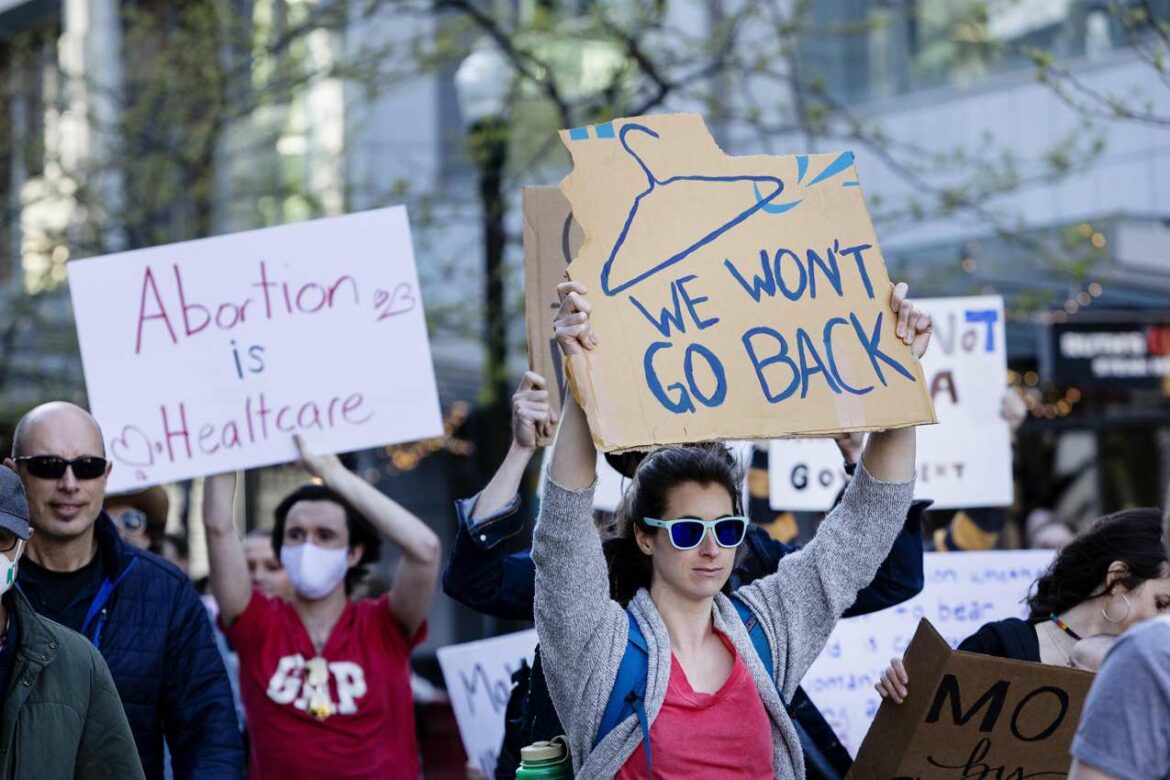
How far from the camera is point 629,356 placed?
3719 mm

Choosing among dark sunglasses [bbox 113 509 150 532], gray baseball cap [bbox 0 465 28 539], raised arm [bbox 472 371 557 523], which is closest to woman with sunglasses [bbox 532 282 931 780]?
raised arm [bbox 472 371 557 523]

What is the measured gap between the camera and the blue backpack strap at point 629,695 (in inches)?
140

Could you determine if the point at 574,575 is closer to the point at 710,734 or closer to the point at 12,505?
the point at 710,734

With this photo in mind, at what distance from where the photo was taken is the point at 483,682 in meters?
6.47

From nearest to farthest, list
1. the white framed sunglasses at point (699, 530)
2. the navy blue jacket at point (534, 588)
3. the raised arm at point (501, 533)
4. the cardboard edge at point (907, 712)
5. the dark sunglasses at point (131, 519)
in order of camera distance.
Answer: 1. the white framed sunglasses at point (699, 530)
2. the cardboard edge at point (907, 712)
3. the navy blue jacket at point (534, 588)
4. the raised arm at point (501, 533)
5. the dark sunglasses at point (131, 519)

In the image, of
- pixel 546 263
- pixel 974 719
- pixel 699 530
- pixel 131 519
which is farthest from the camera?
pixel 131 519

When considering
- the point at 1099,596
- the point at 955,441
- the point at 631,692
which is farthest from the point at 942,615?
the point at 631,692

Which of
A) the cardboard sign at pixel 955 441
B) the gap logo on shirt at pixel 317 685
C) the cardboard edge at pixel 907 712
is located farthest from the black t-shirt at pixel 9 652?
the cardboard sign at pixel 955 441

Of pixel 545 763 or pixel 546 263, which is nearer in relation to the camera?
pixel 545 763

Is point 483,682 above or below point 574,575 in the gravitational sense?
below

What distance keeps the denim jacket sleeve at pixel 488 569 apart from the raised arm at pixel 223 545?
1180 millimetres

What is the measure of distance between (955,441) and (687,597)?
9.89ft

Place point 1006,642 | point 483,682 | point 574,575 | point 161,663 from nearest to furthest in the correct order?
point 574,575 < point 1006,642 < point 161,663 < point 483,682

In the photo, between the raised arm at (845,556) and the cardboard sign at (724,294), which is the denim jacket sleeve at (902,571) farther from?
the cardboard sign at (724,294)
